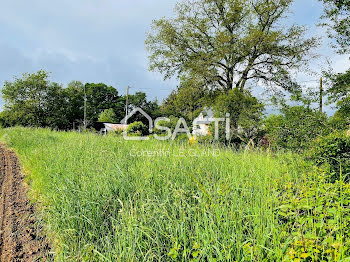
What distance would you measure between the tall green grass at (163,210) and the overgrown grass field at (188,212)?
0.5 inches

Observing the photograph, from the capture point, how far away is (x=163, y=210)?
2.26 meters

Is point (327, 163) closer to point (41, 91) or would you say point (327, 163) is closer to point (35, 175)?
point (35, 175)

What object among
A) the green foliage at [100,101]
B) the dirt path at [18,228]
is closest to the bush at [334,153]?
the dirt path at [18,228]

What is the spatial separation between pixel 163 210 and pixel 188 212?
28cm

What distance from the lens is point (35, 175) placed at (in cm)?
466

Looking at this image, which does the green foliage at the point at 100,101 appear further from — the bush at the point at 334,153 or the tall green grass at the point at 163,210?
the bush at the point at 334,153

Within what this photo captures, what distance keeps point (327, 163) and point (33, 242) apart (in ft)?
13.0

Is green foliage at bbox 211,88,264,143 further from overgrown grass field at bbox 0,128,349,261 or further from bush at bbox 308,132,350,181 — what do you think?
bush at bbox 308,132,350,181

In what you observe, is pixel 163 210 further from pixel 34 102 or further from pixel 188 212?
pixel 34 102

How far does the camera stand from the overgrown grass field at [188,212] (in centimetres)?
164

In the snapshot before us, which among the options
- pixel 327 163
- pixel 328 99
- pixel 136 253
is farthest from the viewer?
pixel 328 99

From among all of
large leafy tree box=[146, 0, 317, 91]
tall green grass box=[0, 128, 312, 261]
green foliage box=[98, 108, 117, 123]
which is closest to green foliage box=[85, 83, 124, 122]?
green foliage box=[98, 108, 117, 123]

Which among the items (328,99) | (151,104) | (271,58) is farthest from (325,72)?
(151,104)

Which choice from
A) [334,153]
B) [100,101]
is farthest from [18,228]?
[100,101]
